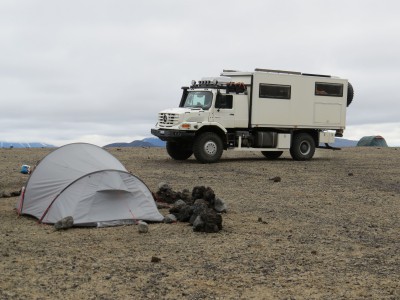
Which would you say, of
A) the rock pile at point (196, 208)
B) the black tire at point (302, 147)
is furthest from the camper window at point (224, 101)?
the rock pile at point (196, 208)

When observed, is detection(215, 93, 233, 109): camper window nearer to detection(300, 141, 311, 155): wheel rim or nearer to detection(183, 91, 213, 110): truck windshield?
detection(183, 91, 213, 110): truck windshield

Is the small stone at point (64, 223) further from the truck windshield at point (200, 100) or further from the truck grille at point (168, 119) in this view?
the truck windshield at point (200, 100)

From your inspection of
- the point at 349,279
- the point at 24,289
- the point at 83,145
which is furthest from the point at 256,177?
the point at 24,289

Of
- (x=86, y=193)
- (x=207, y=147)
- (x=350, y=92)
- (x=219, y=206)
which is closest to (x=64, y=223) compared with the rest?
(x=86, y=193)

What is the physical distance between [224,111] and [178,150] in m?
2.98

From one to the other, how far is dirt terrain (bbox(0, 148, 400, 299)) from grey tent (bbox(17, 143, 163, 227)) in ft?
1.11

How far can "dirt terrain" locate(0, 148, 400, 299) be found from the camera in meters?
6.99

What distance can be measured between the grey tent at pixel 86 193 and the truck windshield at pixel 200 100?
11074 millimetres

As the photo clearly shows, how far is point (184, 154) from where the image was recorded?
24969mm

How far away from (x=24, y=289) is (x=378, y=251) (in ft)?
17.4

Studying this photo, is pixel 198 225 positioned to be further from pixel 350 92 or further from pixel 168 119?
pixel 350 92

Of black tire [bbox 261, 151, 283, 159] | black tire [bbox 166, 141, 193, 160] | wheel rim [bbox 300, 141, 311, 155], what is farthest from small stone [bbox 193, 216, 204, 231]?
black tire [bbox 261, 151, 283, 159]

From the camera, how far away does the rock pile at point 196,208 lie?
1027 cm

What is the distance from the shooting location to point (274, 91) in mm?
24109
